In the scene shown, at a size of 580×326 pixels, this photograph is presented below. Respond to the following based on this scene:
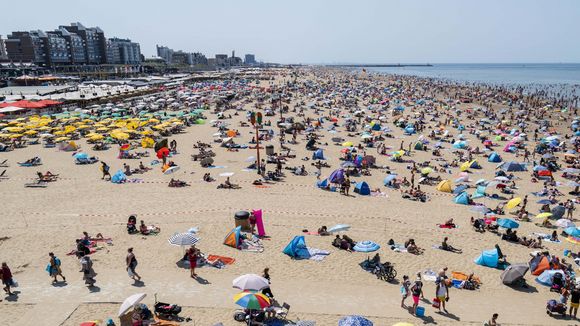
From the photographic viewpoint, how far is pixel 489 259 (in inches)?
469

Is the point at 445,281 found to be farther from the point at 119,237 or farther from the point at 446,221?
the point at 119,237

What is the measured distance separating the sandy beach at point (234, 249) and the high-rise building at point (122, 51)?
13794 centimetres

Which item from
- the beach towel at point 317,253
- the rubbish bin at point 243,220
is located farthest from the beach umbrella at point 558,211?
the rubbish bin at point 243,220

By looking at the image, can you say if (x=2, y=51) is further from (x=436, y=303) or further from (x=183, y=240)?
(x=436, y=303)

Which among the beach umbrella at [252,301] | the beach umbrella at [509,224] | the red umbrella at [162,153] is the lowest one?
the beach umbrella at [509,224]

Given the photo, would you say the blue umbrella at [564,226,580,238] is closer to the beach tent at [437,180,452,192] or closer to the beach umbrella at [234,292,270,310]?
the beach tent at [437,180,452,192]

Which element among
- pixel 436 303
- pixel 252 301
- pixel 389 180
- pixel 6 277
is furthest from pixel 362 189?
pixel 6 277

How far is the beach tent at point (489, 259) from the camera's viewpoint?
11875 mm

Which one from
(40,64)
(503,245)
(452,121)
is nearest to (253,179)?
(503,245)

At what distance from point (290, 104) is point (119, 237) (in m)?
42.4

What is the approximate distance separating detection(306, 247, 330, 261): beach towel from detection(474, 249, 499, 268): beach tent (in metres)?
4.80

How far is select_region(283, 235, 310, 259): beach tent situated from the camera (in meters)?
12.1

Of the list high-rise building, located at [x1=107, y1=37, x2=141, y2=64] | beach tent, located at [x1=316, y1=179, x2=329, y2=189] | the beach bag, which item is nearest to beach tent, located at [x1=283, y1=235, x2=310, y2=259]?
the beach bag

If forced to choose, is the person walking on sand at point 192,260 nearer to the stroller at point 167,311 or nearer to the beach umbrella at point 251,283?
the stroller at point 167,311
